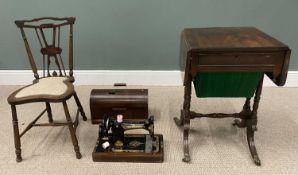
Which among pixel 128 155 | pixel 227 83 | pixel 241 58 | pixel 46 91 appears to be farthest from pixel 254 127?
pixel 46 91

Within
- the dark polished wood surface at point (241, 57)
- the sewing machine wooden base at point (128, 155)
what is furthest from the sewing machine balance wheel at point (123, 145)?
the dark polished wood surface at point (241, 57)

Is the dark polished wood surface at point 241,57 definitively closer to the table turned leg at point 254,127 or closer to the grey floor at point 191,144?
the table turned leg at point 254,127

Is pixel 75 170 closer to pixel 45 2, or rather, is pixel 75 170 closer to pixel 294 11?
pixel 45 2

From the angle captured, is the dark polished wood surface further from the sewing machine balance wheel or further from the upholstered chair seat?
the upholstered chair seat

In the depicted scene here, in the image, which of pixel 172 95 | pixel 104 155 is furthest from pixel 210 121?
pixel 104 155

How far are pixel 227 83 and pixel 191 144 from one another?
1.76 ft

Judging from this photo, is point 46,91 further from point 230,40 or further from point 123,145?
point 230,40

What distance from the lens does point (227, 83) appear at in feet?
5.26

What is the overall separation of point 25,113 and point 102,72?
0.91m

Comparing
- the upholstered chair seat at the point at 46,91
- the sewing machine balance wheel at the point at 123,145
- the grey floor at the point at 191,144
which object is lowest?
the grey floor at the point at 191,144

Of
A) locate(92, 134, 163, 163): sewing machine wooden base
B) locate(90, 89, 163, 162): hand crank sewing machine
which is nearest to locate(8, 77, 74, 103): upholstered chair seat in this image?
locate(90, 89, 163, 162): hand crank sewing machine

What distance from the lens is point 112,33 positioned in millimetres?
2656

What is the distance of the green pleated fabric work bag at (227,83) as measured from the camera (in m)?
1.55

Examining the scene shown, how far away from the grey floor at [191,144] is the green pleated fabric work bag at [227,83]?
1.34 feet
